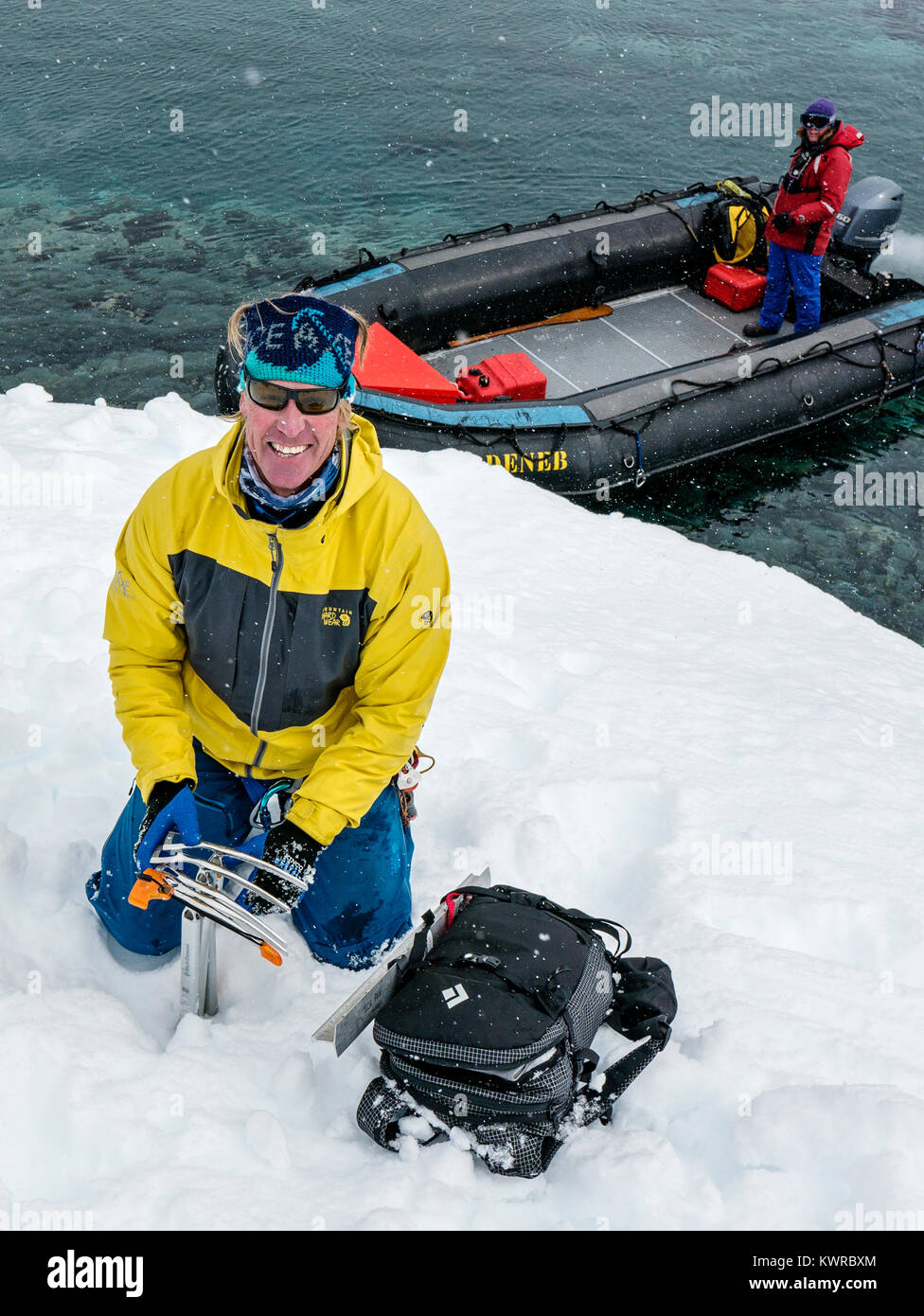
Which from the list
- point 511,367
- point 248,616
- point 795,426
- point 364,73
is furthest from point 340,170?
point 248,616

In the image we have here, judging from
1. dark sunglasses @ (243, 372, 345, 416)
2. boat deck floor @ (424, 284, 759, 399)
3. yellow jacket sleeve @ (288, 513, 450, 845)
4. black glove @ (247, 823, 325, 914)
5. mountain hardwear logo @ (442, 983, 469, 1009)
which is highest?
dark sunglasses @ (243, 372, 345, 416)

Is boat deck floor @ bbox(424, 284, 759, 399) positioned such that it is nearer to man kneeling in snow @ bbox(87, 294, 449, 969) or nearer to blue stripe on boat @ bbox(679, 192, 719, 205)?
blue stripe on boat @ bbox(679, 192, 719, 205)

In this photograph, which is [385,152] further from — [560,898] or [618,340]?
[560,898]

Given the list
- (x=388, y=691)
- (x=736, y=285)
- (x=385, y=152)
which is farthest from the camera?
(x=385, y=152)

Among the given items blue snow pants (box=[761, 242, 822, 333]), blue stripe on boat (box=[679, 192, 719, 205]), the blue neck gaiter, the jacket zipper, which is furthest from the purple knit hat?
the jacket zipper

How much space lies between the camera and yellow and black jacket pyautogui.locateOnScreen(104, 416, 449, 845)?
2.39 m

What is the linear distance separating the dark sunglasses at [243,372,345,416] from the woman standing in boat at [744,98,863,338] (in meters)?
7.07

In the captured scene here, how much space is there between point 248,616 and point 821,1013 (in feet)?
5.57

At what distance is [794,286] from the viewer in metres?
8.76

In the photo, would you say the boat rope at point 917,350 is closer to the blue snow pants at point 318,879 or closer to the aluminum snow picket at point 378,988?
the blue snow pants at point 318,879

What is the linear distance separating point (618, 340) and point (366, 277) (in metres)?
2.16

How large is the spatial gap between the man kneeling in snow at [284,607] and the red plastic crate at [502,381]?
533 centimetres

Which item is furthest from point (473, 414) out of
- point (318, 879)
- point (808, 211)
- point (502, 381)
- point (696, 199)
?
point (318, 879)

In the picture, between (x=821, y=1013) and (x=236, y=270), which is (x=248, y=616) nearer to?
(x=821, y=1013)
